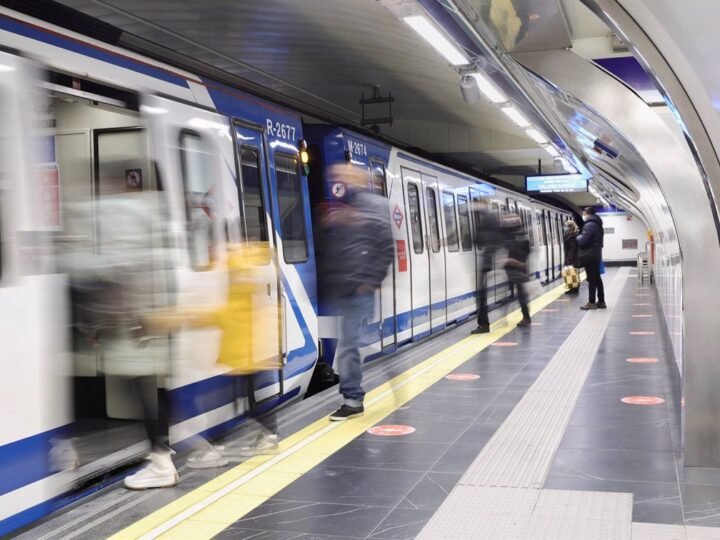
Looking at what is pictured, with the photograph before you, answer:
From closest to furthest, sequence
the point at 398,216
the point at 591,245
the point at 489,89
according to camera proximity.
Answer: the point at 489,89 → the point at 398,216 → the point at 591,245

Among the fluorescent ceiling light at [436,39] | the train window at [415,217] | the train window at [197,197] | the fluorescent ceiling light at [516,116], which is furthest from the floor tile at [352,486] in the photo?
the fluorescent ceiling light at [516,116]

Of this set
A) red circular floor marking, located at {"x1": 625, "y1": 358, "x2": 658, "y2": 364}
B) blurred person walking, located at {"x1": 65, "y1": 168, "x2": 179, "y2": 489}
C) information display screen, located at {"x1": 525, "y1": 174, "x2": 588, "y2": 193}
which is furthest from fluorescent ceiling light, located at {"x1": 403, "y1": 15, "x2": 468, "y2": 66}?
information display screen, located at {"x1": 525, "y1": 174, "x2": 588, "y2": 193}

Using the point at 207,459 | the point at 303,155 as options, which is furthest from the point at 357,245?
the point at 207,459

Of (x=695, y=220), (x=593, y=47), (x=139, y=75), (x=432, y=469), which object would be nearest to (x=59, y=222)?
(x=139, y=75)

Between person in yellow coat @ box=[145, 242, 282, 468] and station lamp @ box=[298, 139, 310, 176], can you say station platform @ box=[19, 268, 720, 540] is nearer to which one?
person in yellow coat @ box=[145, 242, 282, 468]

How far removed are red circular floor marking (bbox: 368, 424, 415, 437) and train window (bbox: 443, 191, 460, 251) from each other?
21.6ft

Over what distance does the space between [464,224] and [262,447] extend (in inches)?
357

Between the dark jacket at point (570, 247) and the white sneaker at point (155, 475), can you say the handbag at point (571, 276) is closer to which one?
the dark jacket at point (570, 247)

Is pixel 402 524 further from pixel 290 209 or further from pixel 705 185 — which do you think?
pixel 290 209

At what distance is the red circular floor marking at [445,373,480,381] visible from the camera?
806cm

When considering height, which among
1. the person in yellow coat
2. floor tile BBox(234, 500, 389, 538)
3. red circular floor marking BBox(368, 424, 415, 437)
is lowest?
floor tile BBox(234, 500, 389, 538)

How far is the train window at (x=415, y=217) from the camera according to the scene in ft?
35.1

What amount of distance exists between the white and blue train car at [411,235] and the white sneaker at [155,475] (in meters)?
2.04

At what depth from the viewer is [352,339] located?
20.6 ft
